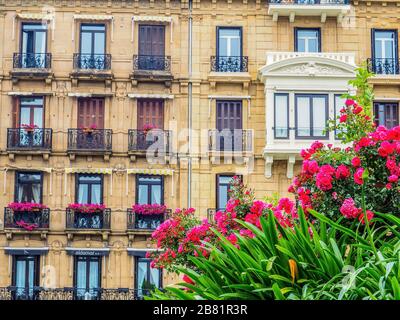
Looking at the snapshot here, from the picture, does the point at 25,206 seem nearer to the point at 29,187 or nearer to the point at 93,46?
the point at 29,187

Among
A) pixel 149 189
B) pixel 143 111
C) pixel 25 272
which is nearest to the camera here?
pixel 25 272

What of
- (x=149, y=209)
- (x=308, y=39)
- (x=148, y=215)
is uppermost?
(x=308, y=39)

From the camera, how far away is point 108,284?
112 ft

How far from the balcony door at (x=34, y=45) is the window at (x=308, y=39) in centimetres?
955

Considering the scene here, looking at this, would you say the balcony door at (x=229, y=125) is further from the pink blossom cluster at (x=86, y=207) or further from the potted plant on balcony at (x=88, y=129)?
the pink blossom cluster at (x=86, y=207)

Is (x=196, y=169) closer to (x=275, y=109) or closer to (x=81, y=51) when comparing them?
(x=275, y=109)

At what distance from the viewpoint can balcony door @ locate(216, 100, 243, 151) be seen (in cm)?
3516

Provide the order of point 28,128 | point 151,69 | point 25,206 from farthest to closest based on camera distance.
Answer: point 151,69, point 28,128, point 25,206

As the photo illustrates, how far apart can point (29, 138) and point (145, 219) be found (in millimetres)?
5190

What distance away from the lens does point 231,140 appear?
1384 inches

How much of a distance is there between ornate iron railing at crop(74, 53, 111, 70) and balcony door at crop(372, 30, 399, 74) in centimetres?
1004

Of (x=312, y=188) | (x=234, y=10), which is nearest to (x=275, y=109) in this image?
(x=234, y=10)

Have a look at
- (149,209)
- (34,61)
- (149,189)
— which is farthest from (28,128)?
(149,209)

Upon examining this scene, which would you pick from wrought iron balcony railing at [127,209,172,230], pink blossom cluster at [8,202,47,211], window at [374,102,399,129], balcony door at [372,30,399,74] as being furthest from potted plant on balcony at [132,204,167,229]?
balcony door at [372,30,399,74]
